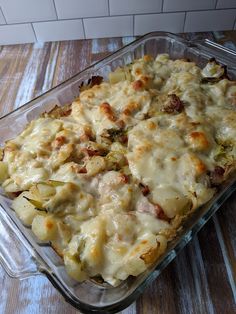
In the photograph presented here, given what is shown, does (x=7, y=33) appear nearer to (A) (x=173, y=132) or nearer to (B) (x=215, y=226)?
(A) (x=173, y=132)

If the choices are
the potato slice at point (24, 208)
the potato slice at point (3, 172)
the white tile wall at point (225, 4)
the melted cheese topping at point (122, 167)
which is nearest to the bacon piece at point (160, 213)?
the melted cheese topping at point (122, 167)

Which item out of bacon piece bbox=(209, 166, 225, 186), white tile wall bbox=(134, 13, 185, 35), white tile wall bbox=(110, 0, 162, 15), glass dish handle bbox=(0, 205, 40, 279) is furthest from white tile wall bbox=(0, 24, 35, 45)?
bacon piece bbox=(209, 166, 225, 186)

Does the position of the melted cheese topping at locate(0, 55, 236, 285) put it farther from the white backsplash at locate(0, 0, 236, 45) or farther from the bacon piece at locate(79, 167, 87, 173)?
the white backsplash at locate(0, 0, 236, 45)

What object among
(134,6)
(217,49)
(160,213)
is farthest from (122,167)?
(134,6)

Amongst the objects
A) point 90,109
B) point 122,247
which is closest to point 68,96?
point 90,109

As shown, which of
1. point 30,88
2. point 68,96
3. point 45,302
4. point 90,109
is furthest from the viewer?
point 30,88

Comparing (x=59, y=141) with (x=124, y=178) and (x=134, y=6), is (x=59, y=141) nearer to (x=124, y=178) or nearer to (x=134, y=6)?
(x=124, y=178)

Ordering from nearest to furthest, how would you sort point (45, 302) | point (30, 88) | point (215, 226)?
point (45, 302)
point (215, 226)
point (30, 88)
